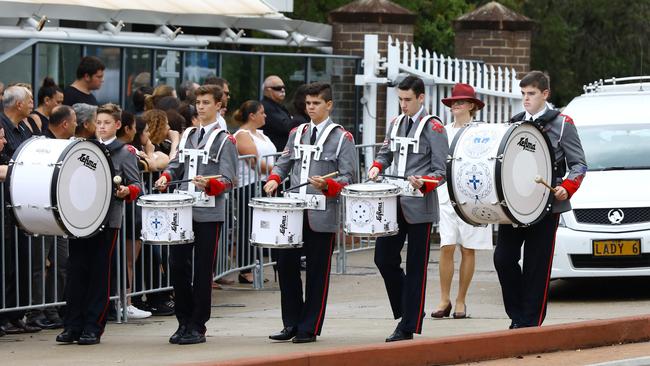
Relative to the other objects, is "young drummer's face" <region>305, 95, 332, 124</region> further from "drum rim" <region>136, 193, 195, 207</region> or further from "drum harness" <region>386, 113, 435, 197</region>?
"drum rim" <region>136, 193, 195, 207</region>

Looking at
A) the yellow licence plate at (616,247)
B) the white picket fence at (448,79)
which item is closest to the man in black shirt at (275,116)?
the white picket fence at (448,79)

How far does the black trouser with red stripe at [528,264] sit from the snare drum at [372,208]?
0.83m

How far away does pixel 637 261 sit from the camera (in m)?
14.2

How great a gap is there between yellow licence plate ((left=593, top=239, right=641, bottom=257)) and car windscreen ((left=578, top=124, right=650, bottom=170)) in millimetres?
1121

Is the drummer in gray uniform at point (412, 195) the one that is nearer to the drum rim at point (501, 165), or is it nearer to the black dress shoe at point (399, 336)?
the black dress shoe at point (399, 336)

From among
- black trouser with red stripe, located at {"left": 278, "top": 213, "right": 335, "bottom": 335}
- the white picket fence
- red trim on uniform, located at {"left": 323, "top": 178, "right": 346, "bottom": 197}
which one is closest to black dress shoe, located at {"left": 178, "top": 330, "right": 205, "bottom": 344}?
black trouser with red stripe, located at {"left": 278, "top": 213, "right": 335, "bottom": 335}

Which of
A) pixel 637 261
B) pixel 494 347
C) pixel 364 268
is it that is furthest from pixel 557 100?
pixel 494 347

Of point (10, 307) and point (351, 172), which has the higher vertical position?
point (351, 172)

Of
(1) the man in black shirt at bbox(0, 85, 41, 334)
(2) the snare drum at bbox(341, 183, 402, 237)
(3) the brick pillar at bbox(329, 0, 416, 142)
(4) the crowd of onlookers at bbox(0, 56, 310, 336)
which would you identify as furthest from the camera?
(3) the brick pillar at bbox(329, 0, 416, 142)

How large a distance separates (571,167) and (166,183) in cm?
289

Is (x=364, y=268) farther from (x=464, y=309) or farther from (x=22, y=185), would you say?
(x=22, y=185)

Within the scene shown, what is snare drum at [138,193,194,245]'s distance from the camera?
11.6m

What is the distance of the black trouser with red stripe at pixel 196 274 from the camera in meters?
12.0

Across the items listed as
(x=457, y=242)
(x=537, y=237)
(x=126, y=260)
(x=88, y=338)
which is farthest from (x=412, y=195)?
(x=126, y=260)
